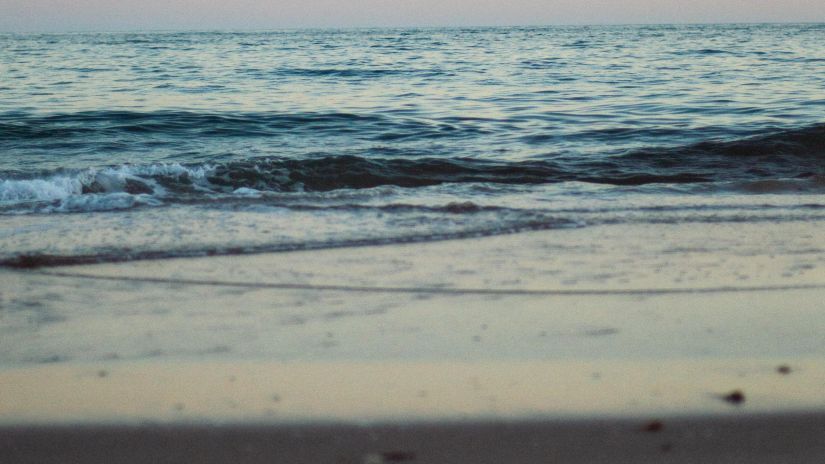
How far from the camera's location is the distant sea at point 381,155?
221 inches

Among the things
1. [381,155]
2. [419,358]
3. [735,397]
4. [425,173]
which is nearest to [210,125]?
[381,155]

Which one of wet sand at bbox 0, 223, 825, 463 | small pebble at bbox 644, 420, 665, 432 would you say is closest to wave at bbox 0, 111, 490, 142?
wet sand at bbox 0, 223, 825, 463

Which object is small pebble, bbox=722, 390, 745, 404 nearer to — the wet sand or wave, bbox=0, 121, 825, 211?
the wet sand

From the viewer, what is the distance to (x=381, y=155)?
1033 centimetres

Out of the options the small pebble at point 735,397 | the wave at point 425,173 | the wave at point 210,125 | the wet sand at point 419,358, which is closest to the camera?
the wet sand at point 419,358

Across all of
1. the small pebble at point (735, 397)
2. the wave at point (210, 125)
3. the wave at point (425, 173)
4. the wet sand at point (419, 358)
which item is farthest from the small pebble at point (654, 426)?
the wave at point (210, 125)

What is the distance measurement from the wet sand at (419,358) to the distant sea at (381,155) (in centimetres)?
86

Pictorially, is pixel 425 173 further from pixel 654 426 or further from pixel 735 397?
pixel 654 426

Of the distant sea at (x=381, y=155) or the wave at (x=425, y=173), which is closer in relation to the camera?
the distant sea at (x=381, y=155)

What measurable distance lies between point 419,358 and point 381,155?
7.44m

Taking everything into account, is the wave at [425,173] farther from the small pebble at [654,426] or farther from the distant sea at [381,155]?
the small pebble at [654,426]

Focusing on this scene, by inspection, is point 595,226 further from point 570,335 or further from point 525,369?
point 525,369

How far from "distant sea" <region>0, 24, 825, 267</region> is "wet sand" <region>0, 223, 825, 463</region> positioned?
0.86 m

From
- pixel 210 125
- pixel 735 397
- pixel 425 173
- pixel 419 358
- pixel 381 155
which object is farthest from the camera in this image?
pixel 210 125
